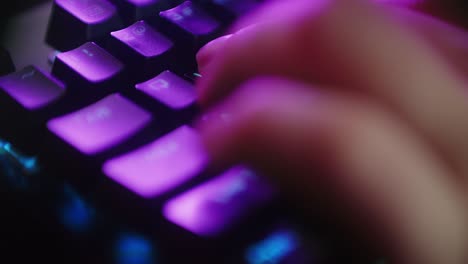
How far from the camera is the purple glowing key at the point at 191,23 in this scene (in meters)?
0.52

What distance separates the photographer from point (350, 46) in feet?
1.33

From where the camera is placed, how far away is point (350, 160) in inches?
14.1

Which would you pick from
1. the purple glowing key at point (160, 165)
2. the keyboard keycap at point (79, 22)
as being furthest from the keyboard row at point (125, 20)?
the purple glowing key at point (160, 165)

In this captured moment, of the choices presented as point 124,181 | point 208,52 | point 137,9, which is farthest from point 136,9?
point 124,181

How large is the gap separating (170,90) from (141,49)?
6 cm

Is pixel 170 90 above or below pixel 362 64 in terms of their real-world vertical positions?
below

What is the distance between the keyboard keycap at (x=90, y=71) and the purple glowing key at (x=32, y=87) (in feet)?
0.04

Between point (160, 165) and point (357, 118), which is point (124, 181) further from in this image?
point (357, 118)

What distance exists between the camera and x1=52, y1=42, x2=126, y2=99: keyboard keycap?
1.47ft

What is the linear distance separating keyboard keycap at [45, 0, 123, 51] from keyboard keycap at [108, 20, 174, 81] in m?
0.02

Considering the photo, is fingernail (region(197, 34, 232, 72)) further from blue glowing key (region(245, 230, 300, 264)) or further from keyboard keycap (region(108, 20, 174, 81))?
blue glowing key (region(245, 230, 300, 264))

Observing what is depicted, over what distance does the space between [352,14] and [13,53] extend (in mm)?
310

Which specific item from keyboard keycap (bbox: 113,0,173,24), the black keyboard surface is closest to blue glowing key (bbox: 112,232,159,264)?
the black keyboard surface

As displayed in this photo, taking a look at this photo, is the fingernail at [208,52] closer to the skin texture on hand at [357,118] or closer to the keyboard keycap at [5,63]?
the skin texture on hand at [357,118]
